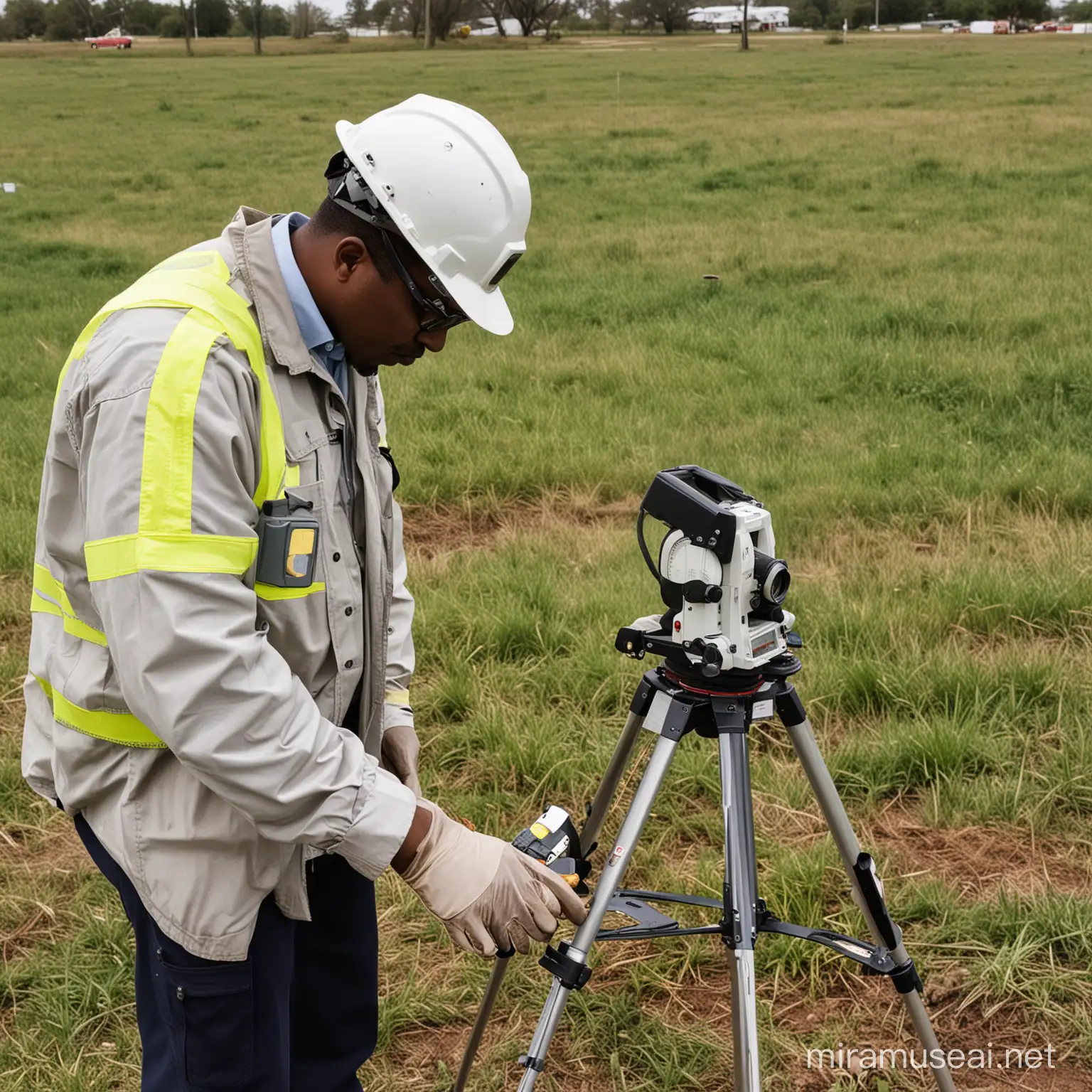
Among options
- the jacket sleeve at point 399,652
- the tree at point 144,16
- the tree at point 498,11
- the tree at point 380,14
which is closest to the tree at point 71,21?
the tree at point 144,16

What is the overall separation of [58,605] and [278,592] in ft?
1.36

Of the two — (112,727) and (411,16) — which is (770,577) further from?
(411,16)

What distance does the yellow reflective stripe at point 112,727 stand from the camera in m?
2.03

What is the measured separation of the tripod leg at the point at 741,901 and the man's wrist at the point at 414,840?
21.8 inches

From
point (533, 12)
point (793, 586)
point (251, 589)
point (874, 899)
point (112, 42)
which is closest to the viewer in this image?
point (251, 589)

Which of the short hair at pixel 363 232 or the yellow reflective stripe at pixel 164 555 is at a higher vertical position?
the short hair at pixel 363 232

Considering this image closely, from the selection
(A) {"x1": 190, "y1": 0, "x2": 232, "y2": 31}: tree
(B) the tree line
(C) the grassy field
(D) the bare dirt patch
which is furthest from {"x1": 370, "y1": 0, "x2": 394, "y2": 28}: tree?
(D) the bare dirt patch

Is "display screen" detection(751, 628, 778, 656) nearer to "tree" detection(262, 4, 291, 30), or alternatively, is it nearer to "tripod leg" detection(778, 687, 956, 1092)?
"tripod leg" detection(778, 687, 956, 1092)

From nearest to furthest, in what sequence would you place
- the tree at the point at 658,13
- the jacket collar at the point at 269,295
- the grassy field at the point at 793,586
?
the jacket collar at the point at 269,295 → the grassy field at the point at 793,586 → the tree at the point at 658,13

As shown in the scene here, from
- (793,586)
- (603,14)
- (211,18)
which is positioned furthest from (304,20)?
(793,586)

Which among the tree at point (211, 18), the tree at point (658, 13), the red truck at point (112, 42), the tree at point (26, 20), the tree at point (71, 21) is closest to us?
the red truck at point (112, 42)

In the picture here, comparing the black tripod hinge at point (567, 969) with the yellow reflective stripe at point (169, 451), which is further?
the black tripod hinge at point (567, 969)

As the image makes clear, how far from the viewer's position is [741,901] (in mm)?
2232

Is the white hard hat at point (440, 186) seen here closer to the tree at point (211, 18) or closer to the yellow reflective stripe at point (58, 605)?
the yellow reflective stripe at point (58, 605)
